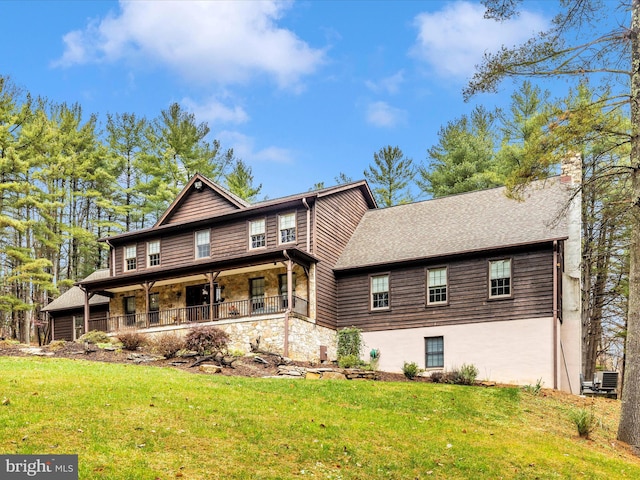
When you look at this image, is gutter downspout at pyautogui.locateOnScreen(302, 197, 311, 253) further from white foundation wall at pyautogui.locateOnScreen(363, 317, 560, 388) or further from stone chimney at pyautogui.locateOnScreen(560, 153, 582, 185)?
stone chimney at pyautogui.locateOnScreen(560, 153, 582, 185)

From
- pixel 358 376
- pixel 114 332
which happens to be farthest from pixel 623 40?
pixel 114 332

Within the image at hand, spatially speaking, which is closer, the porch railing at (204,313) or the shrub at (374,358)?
the shrub at (374,358)

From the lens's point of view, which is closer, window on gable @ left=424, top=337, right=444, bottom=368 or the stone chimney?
window on gable @ left=424, top=337, right=444, bottom=368

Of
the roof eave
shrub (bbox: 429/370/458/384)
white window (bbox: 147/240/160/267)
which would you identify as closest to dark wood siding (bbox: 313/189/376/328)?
the roof eave

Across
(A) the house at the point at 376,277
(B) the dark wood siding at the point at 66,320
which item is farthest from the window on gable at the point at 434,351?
(B) the dark wood siding at the point at 66,320

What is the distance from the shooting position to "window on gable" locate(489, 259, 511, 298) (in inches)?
908

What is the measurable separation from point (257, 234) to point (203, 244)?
2.91 meters

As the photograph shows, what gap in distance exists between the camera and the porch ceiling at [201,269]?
81.3 feet

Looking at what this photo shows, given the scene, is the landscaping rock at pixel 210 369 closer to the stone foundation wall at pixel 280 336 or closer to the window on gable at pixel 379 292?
the stone foundation wall at pixel 280 336

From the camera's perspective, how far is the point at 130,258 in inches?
1229

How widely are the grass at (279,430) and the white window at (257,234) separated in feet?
34.3

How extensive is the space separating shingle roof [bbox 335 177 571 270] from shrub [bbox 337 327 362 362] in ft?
8.10

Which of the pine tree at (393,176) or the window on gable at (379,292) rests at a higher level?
the pine tree at (393,176)

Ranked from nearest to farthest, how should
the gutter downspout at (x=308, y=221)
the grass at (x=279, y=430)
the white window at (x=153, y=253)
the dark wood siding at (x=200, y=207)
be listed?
the grass at (x=279, y=430) → the gutter downspout at (x=308, y=221) → the dark wood siding at (x=200, y=207) → the white window at (x=153, y=253)
